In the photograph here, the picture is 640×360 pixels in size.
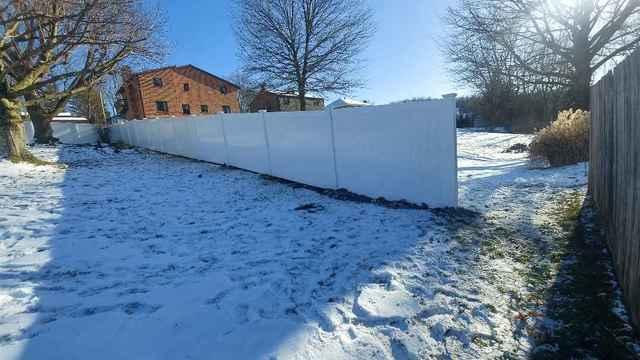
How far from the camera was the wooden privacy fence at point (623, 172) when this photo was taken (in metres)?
2.27

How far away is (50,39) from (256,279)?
976cm

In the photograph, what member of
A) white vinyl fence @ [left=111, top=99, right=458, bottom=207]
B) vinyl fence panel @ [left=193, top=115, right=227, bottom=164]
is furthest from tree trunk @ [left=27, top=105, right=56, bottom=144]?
white vinyl fence @ [left=111, top=99, right=458, bottom=207]

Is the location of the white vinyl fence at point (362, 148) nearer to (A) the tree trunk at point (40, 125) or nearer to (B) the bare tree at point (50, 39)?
(B) the bare tree at point (50, 39)

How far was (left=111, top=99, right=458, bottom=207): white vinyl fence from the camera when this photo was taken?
4.71 meters

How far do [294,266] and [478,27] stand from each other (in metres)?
13.5

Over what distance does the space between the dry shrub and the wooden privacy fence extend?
185 inches

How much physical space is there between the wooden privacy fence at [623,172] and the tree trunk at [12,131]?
38.7ft

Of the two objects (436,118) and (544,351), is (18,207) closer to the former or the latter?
(436,118)

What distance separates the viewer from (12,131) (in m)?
8.84

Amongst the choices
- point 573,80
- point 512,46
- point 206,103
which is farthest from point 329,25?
point 206,103

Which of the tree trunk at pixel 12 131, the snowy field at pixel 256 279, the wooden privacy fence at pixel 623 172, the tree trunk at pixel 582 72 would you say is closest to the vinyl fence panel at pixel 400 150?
the snowy field at pixel 256 279

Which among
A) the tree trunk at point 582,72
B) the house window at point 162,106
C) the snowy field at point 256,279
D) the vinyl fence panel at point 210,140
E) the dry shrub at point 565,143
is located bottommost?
the snowy field at point 256,279

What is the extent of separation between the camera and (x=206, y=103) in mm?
34219

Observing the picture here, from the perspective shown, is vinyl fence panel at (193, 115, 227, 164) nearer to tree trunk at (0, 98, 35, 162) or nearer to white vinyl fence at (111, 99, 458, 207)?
white vinyl fence at (111, 99, 458, 207)
